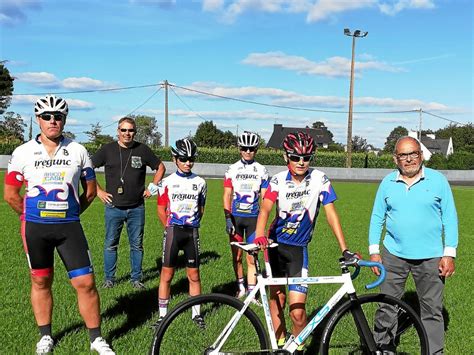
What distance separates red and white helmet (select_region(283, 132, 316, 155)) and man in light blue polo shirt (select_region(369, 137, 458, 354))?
0.88 m

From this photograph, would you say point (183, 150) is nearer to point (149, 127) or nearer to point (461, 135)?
point (149, 127)

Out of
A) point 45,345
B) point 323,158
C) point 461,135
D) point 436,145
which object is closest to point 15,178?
point 45,345

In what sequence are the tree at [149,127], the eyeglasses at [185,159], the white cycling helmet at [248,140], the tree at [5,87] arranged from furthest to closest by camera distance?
the tree at [149,127], the tree at [5,87], the white cycling helmet at [248,140], the eyeglasses at [185,159]

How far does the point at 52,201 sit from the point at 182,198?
1.90 m

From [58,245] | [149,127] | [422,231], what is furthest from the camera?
[149,127]

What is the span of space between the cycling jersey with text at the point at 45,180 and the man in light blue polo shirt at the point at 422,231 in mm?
2983

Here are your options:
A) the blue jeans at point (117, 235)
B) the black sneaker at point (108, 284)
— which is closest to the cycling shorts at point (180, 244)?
the blue jeans at point (117, 235)

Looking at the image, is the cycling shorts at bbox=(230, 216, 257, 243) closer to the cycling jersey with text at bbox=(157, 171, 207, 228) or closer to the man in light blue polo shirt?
the cycling jersey with text at bbox=(157, 171, 207, 228)

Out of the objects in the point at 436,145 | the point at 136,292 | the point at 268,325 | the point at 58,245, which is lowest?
the point at 136,292

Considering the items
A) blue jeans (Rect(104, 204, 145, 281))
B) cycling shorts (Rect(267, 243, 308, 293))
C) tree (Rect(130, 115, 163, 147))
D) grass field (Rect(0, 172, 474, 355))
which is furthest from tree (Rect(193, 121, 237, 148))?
cycling shorts (Rect(267, 243, 308, 293))

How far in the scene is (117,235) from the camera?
8.00 meters

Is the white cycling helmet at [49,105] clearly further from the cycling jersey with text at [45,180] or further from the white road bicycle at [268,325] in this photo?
the white road bicycle at [268,325]

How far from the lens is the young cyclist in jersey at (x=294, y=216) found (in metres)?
4.83

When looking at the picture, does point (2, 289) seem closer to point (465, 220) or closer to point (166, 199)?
point (166, 199)
